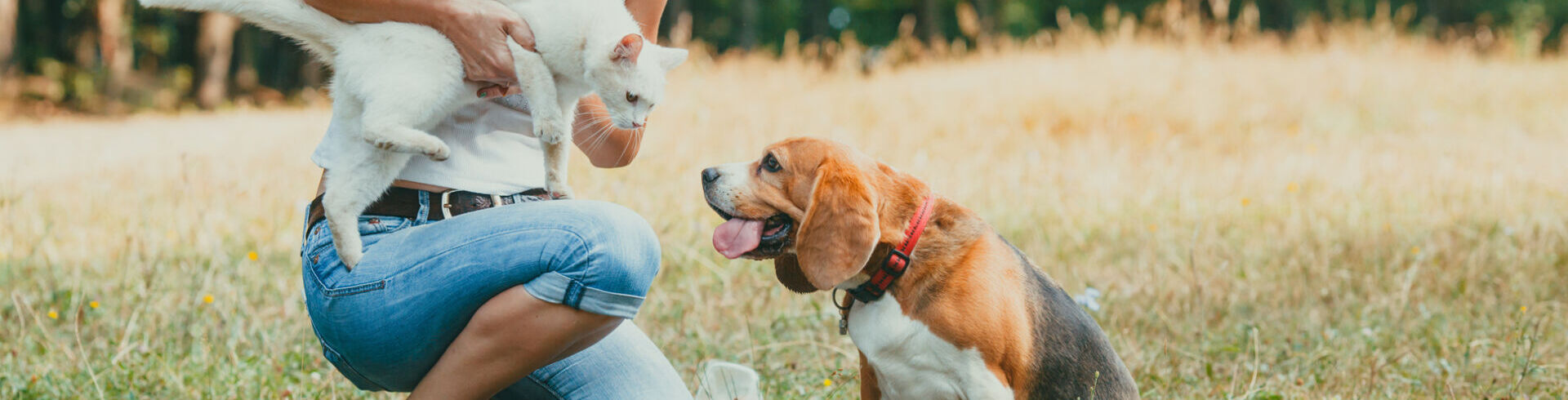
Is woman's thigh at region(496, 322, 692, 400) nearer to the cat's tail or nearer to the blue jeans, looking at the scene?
the blue jeans

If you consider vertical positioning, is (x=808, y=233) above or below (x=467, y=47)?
below

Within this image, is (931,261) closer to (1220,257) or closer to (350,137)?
(350,137)

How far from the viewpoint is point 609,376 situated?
2.74 m

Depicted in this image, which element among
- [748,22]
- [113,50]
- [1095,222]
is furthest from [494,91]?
[113,50]

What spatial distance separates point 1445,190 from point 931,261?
5.18 meters

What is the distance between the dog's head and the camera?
2.47 meters

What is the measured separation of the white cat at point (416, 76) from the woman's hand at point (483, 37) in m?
0.02

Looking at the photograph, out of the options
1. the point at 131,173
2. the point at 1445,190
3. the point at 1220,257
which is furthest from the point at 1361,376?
the point at 131,173

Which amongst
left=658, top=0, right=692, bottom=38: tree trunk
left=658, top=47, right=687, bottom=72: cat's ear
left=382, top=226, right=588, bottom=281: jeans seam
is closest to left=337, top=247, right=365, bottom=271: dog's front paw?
left=382, top=226, right=588, bottom=281: jeans seam

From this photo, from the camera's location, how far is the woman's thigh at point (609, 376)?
2.71m

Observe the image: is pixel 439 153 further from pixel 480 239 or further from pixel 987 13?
pixel 987 13

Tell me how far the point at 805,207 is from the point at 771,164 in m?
0.15

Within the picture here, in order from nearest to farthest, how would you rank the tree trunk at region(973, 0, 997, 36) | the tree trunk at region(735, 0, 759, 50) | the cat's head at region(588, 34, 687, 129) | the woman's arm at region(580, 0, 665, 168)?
the cat's head at region(588, 34, 687, 129)
the woman's arm at region(580, 0, 665, 168)
the tree trunk at region(973, 0, 997, 36)
the tree trunk at region(735, 0, 759, 50)

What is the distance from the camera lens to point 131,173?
822 cm
